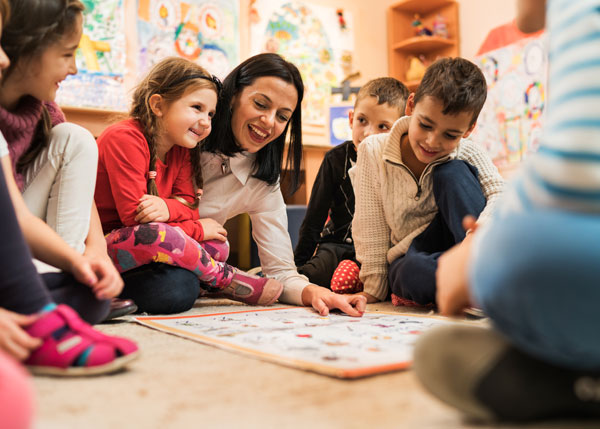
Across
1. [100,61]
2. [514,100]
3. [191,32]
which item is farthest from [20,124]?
[514,100]

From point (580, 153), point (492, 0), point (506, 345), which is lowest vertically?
point (506, 345)

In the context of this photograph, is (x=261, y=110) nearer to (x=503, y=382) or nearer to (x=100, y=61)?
(x=503, y=382)

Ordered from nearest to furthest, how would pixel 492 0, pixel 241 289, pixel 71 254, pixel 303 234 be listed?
1. pixel 71 254
2. pixel 241 289
3. pixel 303 234
4. pixel 492 0

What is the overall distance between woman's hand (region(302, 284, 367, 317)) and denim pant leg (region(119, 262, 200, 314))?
0.26 metres

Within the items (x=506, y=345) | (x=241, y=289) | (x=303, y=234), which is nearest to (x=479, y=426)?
(x=506, y=345)

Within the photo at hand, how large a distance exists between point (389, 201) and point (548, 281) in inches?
39.8

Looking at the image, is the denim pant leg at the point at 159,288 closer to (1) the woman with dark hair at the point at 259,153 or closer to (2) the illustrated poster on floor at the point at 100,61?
(1) the woman with dark hair at the point at 259,153

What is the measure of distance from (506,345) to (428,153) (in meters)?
0.90

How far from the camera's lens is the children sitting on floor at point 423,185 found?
118cm

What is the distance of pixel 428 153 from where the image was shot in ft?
4.10

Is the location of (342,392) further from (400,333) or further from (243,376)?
(400,333)

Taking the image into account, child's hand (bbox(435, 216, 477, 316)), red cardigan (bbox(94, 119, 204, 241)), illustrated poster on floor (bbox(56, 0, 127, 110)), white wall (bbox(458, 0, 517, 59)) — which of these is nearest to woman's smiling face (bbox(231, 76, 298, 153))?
red cardigan (bbox(94, 119, 204, 241))

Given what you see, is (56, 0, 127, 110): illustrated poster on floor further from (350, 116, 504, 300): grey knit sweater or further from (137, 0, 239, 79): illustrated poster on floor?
(350, 116, 504, 300): grey knit sweater

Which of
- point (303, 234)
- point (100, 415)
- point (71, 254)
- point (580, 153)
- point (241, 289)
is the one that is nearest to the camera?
point (580, 153)
